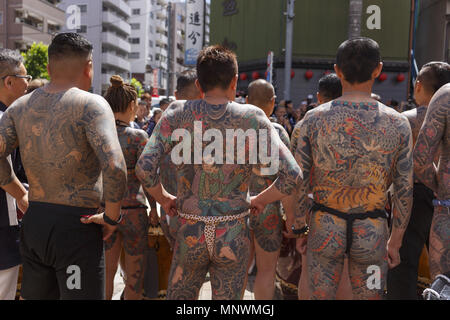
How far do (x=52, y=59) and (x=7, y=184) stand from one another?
0.91 m

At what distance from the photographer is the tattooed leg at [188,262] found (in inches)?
104

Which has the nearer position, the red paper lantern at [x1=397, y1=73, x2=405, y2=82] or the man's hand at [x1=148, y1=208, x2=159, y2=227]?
the man's hand at [x1=148, y1=208, x2=159, y2=227]

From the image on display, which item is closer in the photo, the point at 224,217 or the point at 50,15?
the point at 224,217

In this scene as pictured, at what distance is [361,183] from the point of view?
111 inches

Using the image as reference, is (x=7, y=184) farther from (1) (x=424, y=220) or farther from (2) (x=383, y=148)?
(1) (x=424, y=220)

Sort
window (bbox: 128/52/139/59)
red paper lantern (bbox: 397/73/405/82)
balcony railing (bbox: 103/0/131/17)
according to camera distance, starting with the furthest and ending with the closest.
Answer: window (bbox: 128/52/139/59)
balcony railing (bbox: 103/0/131/17)
red paper lantern (bbox: 397/73/405/82)

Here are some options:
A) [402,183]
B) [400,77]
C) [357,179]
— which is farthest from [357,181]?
[400,77]

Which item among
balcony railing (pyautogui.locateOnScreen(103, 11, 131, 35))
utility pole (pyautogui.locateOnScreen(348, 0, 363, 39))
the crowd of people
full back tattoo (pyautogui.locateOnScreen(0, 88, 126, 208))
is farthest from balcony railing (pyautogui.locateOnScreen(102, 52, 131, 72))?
full back tattoo (pyautogui.locateOnScreen(0, 88, 126, 208))

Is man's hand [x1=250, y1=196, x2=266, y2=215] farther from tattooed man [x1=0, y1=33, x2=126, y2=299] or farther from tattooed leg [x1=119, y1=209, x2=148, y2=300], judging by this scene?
tattooed leg [x1=119, y1=209, x2=148, y2=300]

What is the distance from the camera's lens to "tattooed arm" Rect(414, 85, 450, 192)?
3.17 m

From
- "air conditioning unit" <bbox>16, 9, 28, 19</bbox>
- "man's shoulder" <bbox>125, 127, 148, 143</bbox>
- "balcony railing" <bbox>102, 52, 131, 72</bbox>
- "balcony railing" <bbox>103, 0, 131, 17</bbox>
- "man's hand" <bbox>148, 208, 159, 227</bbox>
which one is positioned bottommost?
"man's hand" <bbox>148, 208, 159, 227</bbox>

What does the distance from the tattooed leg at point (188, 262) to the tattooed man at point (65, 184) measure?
454 mm

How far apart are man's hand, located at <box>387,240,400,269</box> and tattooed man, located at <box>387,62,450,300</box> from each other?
107cm

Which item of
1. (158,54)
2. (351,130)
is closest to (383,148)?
(351,130)
